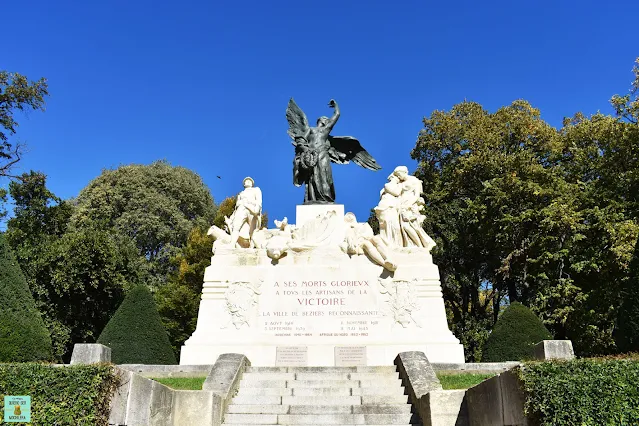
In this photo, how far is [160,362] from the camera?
16.1m

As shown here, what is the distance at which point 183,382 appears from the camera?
37.7 ft

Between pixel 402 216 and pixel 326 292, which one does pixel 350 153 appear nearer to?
pixel 402 216

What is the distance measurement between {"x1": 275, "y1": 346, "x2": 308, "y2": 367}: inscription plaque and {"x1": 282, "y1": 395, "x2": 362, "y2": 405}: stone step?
12.5 feet

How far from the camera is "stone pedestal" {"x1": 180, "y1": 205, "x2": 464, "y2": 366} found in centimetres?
1429

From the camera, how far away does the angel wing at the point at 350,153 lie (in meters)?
19.4

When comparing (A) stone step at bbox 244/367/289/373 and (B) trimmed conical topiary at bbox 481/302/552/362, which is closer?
(A) stone step at bbox 244/367/289/373

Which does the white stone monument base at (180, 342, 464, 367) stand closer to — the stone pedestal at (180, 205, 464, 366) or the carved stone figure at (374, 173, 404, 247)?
the stone pedestal at (180, 205, 464, 366)

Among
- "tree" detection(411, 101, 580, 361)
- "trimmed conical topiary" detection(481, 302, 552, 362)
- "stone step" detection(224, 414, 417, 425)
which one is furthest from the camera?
"tree" detection(411, 101, 580, 361)

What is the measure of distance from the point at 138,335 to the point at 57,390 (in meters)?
10.5

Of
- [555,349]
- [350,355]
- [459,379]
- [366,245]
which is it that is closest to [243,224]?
[366,245]

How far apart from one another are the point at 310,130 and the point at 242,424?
1181 centimetres

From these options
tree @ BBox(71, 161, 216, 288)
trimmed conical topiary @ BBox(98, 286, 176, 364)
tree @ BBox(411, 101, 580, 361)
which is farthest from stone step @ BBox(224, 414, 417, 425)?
tree @ BBox(71, 161, 216, 288)

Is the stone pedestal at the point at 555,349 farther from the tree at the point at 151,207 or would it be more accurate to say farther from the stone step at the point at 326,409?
the tree at the point at 151,207

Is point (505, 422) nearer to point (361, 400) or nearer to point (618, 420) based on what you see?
point (618, 420)
